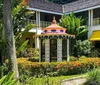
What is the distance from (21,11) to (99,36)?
11.3m

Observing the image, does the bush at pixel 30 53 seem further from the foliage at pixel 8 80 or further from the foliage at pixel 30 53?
the foliage at pixel 8 80

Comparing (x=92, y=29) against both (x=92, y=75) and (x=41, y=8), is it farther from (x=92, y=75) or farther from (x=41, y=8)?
(x=92, y=75)

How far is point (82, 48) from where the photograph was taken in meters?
29.8

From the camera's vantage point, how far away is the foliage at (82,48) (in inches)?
1170

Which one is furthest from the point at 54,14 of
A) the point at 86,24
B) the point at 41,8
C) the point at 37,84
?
the point at 37,84

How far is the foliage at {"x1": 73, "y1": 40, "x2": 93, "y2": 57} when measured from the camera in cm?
2971

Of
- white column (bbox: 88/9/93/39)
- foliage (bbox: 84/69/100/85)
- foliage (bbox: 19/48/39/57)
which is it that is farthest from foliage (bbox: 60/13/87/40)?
foliage (bbox: 84/69/100/85)

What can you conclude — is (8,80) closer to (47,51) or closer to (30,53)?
(47,51)

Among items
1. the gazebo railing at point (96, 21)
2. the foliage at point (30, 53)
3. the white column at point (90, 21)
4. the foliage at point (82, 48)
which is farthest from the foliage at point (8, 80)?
the gazebo railing at point (96, 21)

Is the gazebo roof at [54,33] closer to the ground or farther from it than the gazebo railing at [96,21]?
closer to the ground

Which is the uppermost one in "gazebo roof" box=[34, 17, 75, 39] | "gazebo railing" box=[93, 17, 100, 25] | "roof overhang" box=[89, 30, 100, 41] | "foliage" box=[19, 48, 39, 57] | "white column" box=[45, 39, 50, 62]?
"gazebo railing" box=[93, 17, 100, 25]

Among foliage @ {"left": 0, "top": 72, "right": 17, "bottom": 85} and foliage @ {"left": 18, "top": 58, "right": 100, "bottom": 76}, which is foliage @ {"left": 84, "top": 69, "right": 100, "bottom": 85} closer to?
foliage @ {"left": 18, "top": 58, "right": 100, "bottom": 76}

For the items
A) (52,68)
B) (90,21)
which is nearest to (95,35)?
(90,21)

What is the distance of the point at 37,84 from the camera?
11.0 m
